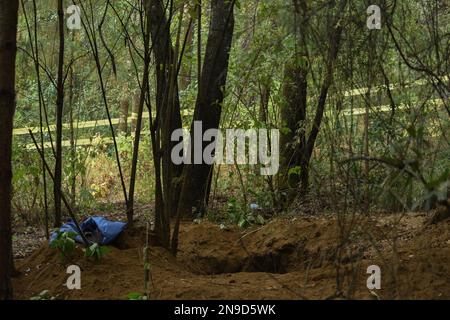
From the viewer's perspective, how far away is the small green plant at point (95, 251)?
16.5 feet

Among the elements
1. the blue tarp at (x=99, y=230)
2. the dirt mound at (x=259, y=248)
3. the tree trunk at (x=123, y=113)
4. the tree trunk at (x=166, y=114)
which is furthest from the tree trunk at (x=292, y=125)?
the tree trunk at (x=123, y=113)

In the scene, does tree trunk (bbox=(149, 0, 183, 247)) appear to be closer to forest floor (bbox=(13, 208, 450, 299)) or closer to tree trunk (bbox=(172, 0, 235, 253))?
forest floor (bbox=(13, 208, 450, 299))

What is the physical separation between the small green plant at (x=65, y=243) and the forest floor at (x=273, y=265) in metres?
0.09

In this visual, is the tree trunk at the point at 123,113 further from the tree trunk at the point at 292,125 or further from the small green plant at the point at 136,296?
the small green plant at the point at 136,296

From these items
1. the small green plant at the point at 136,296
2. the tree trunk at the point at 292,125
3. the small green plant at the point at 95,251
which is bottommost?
the small green plant at the point at 136,296

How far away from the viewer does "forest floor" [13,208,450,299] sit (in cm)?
437

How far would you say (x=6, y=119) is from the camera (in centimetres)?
457


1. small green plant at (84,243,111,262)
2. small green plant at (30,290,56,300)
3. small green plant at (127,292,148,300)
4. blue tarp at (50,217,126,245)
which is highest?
blue tarp at (50,217,126,245)

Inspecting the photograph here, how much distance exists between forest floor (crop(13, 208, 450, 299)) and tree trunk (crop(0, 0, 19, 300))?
38 cm

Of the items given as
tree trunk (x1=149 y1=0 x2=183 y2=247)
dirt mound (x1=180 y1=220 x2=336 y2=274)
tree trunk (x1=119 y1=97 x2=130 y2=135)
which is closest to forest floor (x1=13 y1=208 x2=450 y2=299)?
dirt mound (x1=180 y1=220 x2=336 y2=274)

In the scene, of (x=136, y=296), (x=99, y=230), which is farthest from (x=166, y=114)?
(x=136, y=296)

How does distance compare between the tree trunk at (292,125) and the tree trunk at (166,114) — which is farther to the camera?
the tree trunk at (292,125)
